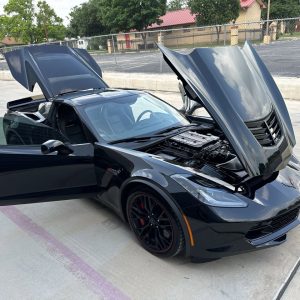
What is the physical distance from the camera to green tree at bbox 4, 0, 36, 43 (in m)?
44.0

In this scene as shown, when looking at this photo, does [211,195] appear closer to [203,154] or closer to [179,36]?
[203,154]

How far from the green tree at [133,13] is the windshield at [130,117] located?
41086 mm

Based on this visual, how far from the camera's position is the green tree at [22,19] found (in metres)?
44.0

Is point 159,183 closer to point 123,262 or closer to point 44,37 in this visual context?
point 123,262

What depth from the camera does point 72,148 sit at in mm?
3221

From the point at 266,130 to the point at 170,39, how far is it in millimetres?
15557

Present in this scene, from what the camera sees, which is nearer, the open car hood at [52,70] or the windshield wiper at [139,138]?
the windshield wiper at [139,138]

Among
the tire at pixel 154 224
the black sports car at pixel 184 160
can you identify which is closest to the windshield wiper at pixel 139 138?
the black sports car at pixel 184 160

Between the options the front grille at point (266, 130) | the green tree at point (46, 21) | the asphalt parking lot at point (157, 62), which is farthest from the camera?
the green tree at point (46, 21)

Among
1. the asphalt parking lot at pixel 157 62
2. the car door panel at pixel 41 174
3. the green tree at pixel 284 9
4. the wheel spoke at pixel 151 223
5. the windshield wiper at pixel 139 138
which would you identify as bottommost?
the asphalt parking lot at pixel 157 62

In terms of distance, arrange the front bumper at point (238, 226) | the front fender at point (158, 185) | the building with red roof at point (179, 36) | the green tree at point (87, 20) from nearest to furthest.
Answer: the front bumper at point (238, 226) < the front fender at point (158, 185) < the building with red roof at point (179, 36) < the green tree at point (87, 20)

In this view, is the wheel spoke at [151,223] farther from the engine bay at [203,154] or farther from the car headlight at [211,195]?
the engine bay at [203,154]

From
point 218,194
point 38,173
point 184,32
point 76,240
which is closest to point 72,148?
point 38,173

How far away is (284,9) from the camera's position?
50062 millimetres
